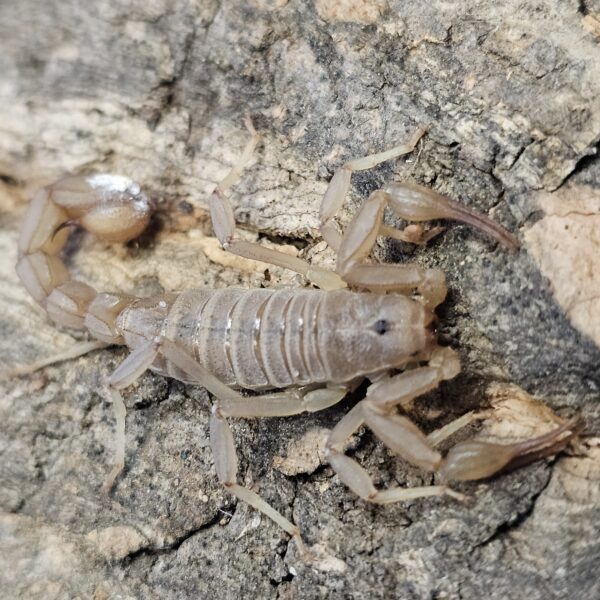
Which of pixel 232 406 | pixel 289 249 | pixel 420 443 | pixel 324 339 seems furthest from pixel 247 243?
pixel 420 443

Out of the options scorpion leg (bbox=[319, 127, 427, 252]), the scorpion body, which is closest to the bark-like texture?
scorpion leg (bbox=[319, 127, 427, 252])

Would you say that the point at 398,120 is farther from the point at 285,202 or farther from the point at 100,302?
the point at 100,302

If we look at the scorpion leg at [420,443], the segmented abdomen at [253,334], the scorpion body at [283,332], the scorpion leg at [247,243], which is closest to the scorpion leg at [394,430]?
the scorpion leg at [420,443]

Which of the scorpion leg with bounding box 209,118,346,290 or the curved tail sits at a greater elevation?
the scorpion leg with bounding box 209,118,346,290

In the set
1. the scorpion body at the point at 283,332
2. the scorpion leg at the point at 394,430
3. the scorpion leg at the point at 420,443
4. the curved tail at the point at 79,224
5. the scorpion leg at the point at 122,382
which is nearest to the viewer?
the scorpion leg at the point at 420,443

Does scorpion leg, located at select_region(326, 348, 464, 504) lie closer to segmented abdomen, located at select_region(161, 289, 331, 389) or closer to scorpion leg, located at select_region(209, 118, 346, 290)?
segmented abdomen, located at select_region(161, 289, 331, 389)

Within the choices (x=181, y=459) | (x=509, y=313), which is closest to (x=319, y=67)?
(x=509, y=313)

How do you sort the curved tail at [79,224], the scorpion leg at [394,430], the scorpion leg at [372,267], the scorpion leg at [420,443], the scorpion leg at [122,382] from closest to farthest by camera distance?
the scorpion leg at [420,443] < the scorpion leg at [394,430] < the scorpion leg at [372,267] < the scorpion leg at [122,382] < the curved tail at [79,224]

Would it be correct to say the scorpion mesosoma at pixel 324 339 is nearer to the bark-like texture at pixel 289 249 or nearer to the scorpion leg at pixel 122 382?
the scorpion leg at pixel 122 382
